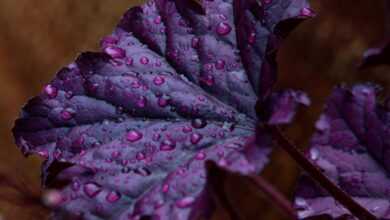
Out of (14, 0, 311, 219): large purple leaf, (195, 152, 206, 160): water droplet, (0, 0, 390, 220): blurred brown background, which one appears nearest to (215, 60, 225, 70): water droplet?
(14, 0, 311, 219): large purple leaf

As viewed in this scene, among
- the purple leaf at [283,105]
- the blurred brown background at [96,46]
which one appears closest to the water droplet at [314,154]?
the purple leaf at [283,105]

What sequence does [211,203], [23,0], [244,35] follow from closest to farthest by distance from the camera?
[211,203] < [244,35] < [23,0]

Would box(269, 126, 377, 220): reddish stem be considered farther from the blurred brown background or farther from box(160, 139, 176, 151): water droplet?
the blurred brown background

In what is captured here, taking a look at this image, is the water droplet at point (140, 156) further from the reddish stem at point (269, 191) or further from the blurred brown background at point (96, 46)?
the blurred brown background at point (96, 46)

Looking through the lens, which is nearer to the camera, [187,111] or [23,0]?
[187,111]

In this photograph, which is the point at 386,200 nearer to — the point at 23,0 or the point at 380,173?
the point at 380,173

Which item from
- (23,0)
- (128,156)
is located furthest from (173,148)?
(23,0)
